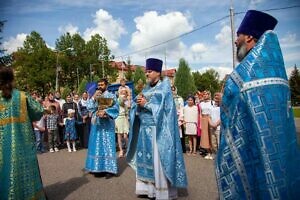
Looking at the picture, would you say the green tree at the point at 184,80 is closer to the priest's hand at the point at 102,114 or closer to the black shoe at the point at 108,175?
the black shoe at the point at 108,175

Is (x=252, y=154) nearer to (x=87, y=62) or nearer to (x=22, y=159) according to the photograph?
(x=22, y=159)

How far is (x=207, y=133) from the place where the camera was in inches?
385

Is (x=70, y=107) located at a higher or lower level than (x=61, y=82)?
lower

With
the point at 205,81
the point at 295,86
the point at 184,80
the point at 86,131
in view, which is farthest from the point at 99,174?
the point at 205,81

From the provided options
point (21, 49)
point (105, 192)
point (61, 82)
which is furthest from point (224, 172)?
point (61, 82)

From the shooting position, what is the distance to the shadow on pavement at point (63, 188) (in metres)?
6.02

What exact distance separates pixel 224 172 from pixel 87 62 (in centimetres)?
6165

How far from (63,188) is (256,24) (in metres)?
4.91

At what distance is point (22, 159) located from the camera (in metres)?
4.63

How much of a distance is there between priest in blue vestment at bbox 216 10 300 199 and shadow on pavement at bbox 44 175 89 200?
3.85m

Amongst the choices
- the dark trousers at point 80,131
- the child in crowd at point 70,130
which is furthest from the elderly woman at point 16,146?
the dark trousers at point 80,131

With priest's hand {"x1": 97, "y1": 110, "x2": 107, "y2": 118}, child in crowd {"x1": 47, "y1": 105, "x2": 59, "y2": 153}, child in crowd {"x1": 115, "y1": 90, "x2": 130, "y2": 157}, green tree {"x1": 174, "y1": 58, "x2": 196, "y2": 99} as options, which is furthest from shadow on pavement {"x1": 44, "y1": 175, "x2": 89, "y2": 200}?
green tree {"x1": 174, "y1": 58, "x2": 196, "y2": 99}

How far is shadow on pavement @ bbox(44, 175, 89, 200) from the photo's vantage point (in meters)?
6.02

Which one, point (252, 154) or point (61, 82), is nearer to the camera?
point (252, 154)
